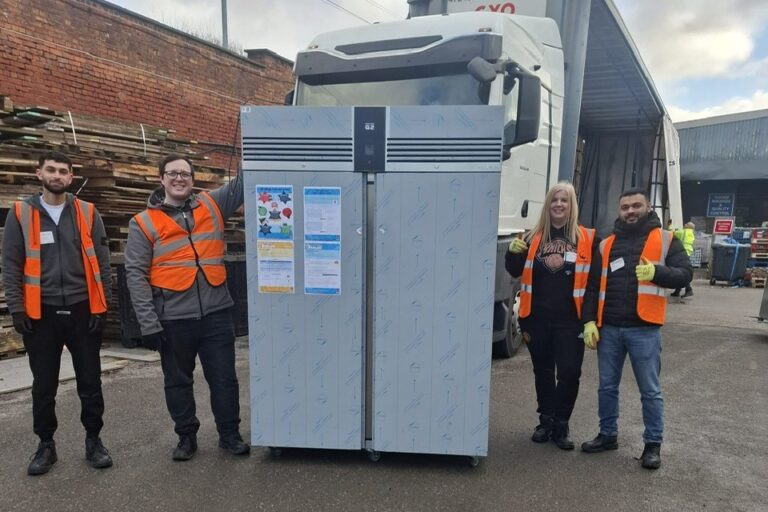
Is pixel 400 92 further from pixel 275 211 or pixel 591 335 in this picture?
pixel 591 335

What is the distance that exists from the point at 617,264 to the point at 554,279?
41cm

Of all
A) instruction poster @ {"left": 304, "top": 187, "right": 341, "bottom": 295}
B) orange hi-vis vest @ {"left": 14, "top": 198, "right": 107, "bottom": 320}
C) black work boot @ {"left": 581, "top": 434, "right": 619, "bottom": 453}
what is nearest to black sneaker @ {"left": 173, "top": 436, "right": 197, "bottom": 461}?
orange hi-vis vest @ {"left": 14, "top": 198, "right": 107, "bottom": 320}

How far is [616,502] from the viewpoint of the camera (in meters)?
2.96

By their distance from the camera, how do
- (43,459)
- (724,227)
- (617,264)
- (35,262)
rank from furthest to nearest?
1. (724,227)
2. (617,264)
3. (43,459)
4. (35,262)

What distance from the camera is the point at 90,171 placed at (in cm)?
625

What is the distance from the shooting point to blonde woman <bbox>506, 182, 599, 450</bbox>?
354 cm

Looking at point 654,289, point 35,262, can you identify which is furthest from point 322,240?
point 654,289

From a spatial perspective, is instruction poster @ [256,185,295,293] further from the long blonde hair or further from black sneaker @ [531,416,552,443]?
black sneaker @ [531,416,552,443]

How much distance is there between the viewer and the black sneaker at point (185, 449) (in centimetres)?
342

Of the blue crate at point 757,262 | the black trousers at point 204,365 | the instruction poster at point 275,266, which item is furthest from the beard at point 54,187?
the blue crate at point 757,262

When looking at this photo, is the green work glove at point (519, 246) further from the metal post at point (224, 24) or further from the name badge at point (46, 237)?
the metal post at point (224, 24)

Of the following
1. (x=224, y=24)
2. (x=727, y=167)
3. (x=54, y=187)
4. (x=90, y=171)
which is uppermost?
(x=224, y=24)

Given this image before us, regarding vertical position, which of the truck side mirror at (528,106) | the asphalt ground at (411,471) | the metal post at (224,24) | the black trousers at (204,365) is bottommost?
the asphalt ground at (411,471)

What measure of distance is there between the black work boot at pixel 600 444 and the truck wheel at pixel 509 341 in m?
2.00
